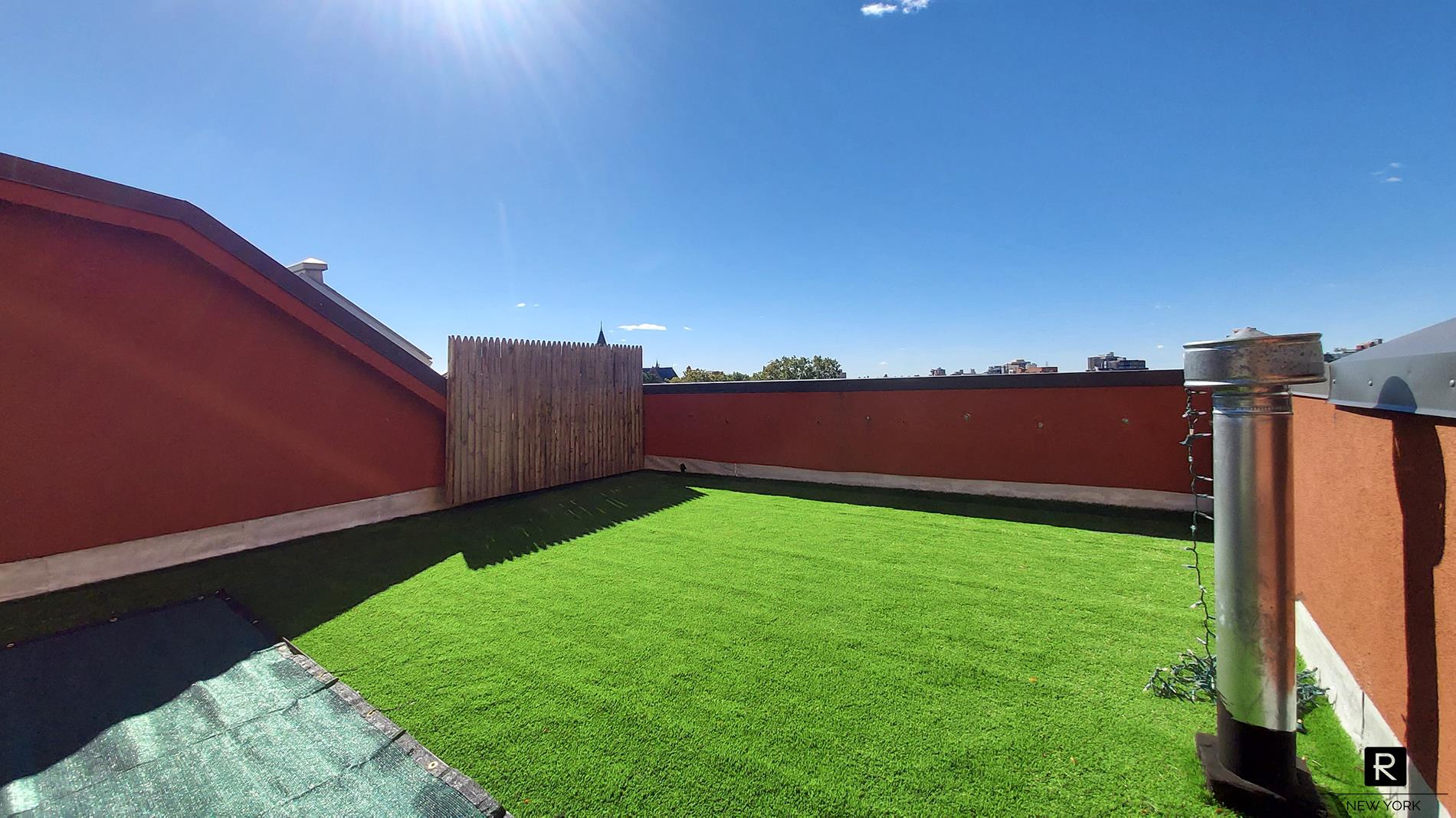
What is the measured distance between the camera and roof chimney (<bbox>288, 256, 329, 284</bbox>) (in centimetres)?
1069

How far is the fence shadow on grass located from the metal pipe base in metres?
5.03

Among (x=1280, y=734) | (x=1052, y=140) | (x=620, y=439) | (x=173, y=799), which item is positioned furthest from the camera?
(x=620, y=439)

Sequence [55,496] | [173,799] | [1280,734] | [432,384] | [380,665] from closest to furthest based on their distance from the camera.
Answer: [1280,734] → [173,799] → [380,665] → [55,496] → [432,384]

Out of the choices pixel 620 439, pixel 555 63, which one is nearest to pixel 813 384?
pixel 620 439

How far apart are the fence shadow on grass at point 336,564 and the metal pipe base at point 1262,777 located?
5028mm

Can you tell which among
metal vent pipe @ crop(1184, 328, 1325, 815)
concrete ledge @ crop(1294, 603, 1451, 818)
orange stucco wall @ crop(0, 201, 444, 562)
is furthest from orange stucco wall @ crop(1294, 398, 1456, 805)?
orange stucco wall @ crop(0, 201, 444, 562)

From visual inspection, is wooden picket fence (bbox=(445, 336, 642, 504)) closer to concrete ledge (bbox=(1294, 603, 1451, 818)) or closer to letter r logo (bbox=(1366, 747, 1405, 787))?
concrete ledge (bbox=(1294, 603, 1451, 818))

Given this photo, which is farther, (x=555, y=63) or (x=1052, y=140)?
(x=1052, y=140)

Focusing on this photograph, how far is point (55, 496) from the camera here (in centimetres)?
425

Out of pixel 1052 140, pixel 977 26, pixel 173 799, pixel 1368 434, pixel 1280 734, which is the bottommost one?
pixel 173 799

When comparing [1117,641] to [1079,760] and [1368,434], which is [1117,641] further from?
[1368,434]

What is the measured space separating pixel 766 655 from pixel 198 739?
284cm

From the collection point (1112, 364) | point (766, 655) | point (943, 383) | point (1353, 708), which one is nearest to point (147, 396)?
point (766, 655)

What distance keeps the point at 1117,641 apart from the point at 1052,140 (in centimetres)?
854
